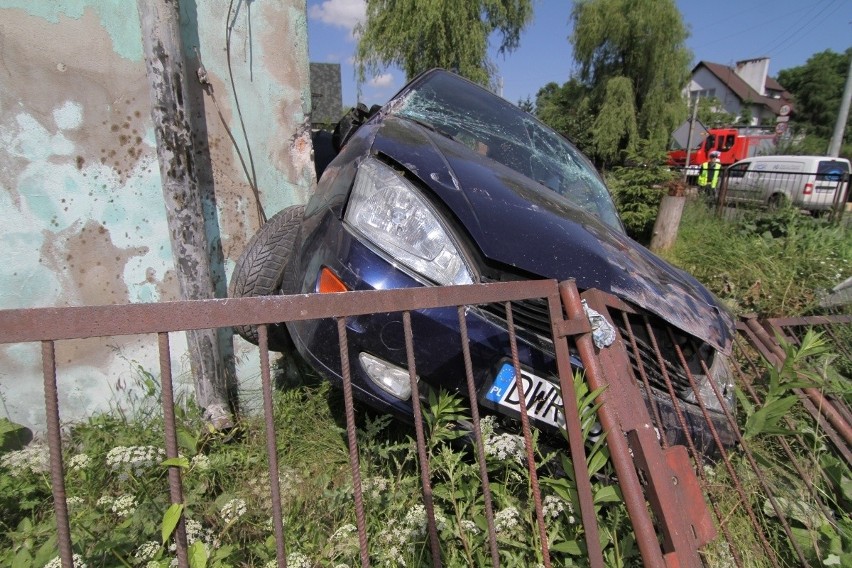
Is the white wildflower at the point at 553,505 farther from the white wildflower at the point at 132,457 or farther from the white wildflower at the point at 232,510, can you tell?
the white wildflower at the point at 132,457

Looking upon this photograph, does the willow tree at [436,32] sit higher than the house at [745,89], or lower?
lower

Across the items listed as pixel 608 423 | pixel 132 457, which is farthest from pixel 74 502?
pixel 608 423

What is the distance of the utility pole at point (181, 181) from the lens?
205cm

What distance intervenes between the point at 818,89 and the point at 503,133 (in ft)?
217

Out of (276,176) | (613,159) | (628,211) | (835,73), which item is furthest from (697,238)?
(835,73)

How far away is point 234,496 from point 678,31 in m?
20.6

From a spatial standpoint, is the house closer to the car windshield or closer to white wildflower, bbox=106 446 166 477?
the car windshield

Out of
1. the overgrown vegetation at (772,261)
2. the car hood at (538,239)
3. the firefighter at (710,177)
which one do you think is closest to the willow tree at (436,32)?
the firefighter at (710,177)

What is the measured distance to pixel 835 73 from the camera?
51.3 metres

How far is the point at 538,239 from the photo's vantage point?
5.30 ft

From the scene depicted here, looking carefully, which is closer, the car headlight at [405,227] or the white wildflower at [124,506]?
the white wildflower at [124,506]

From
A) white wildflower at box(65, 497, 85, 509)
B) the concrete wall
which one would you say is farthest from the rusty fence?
the concrete wall

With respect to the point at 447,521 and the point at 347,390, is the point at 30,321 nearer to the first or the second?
the point at 347,390

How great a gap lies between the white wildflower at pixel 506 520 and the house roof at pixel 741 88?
57.7 metres
